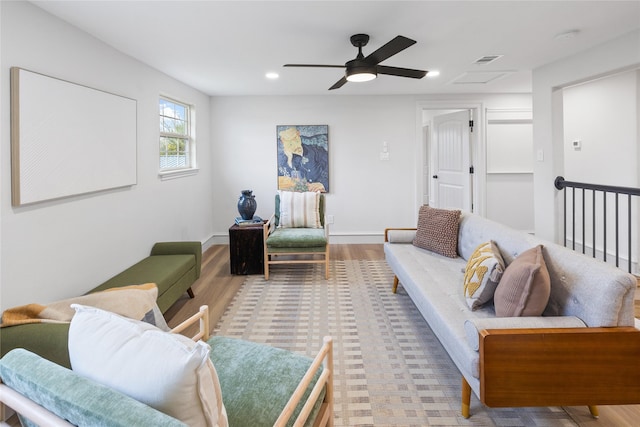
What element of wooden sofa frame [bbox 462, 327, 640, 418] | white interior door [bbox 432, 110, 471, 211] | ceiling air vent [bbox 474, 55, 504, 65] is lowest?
wooden sofa frame [bbox 462, 327, 640, 418]

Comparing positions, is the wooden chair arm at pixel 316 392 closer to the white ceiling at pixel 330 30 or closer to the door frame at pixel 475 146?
the white ceiling at pixel 330 30

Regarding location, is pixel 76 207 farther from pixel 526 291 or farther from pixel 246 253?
pixel 526 291

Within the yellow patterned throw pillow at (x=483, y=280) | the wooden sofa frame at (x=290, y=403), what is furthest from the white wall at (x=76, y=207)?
the yellow patterned throw pillow at (x=483, y=280)

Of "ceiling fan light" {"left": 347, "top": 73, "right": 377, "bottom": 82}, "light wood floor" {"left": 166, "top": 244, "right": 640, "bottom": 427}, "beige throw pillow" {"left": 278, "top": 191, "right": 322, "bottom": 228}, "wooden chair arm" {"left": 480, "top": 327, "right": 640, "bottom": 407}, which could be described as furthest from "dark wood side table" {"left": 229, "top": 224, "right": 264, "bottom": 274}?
"wooden chair arm" {"left": 480, "top": 327, "right": 640, "bottom": 407}

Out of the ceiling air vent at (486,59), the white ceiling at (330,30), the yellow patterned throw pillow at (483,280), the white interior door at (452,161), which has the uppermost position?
the ceiling air vent at (486,59)

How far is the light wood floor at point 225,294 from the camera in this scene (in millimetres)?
1911

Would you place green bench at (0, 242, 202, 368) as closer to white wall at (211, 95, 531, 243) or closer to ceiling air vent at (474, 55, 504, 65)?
white wall at (211, 95, 531, 243)

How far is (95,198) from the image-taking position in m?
2.95

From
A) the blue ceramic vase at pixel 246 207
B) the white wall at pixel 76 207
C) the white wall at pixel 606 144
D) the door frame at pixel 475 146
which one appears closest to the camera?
the white wall at pixel 76 207

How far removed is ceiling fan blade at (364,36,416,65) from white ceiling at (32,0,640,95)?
20 centimetres

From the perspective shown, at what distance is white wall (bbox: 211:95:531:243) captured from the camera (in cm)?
595

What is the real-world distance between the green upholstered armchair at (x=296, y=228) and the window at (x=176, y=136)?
1.33 meters

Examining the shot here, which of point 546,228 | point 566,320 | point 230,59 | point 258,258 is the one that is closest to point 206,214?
point 258,258

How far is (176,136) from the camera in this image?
4.79m
